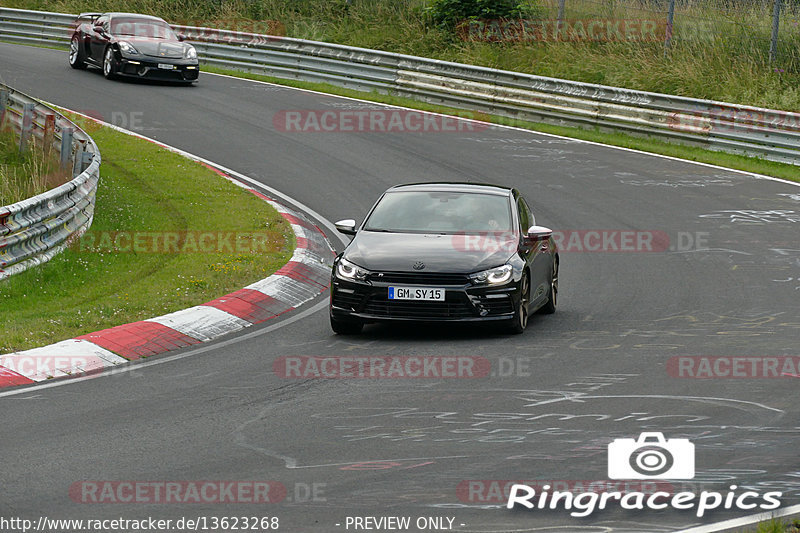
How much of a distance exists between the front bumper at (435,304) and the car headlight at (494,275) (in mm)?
61

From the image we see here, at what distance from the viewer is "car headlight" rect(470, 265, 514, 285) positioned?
1124 centimetres

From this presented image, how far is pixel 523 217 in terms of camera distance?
42.5ft

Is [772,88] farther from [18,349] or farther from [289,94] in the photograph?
[18,349]

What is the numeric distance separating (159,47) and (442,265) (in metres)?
19.6

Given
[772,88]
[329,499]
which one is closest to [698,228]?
[772,88]

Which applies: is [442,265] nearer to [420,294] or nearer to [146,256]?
[420,294]

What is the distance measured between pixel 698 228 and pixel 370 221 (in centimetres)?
702

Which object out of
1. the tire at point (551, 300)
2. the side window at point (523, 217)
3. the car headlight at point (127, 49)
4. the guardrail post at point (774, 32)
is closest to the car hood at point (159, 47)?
the car headlight at point (127, 49)

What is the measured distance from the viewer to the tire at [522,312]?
37.5 ft

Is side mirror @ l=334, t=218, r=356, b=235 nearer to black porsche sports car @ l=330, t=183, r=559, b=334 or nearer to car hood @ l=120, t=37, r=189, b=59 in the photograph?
black porsche sports car @ l=330, t=183, r=559, b=334

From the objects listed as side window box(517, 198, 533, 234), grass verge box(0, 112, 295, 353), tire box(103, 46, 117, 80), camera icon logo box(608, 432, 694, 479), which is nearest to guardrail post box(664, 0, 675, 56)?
grass verge box(0, 112, 295, 353)

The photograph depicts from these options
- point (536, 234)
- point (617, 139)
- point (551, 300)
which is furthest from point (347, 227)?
point (617, 139)

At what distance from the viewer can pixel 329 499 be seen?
6586mm

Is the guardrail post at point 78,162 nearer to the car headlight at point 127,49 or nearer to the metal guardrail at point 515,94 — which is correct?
the metal guardrail at point 515,94
